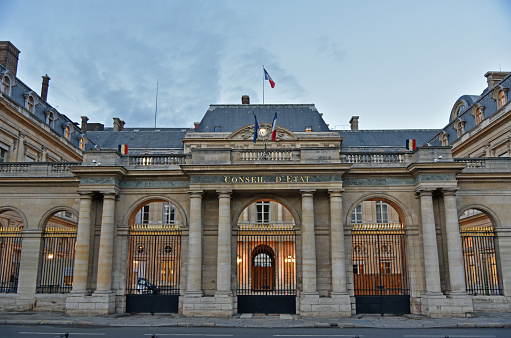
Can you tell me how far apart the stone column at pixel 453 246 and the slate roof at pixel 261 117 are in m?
20.6

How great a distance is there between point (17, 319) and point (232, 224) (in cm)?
938

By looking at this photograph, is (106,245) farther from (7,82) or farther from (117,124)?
(117,124)

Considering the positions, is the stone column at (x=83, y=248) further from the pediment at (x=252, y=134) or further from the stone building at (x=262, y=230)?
the pediment at (x=252, y=134)

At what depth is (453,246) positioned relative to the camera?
18984 mm

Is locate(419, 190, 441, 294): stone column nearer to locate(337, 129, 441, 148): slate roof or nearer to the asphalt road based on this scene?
the asphalt road

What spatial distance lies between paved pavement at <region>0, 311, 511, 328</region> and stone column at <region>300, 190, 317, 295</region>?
1.40 m

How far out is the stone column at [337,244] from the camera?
741 inches

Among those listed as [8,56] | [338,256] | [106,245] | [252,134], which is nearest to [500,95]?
[252,134]

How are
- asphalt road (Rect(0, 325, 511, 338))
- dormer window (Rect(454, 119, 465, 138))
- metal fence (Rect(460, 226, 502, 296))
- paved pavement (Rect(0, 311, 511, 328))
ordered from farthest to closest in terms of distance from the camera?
dormer window (Rect(454, 119, 465, 138)) → metal fence (Rect(460, 226, 502, 296)) → paved pavement (Rect(0, 311, 511, 328)) → asphalt road (Rect(0, 325, 511, 338))

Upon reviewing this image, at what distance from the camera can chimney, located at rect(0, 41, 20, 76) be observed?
31.7 meters

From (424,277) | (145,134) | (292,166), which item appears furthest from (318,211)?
(145,134)

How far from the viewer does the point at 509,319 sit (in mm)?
17281

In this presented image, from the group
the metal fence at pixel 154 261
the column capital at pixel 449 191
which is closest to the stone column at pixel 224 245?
the metal fence at pixel 154 261

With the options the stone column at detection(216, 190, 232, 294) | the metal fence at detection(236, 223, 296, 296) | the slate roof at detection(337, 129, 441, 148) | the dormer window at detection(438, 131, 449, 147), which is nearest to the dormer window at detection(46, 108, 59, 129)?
the metal fence at detection(236, 223, 296, 296)
